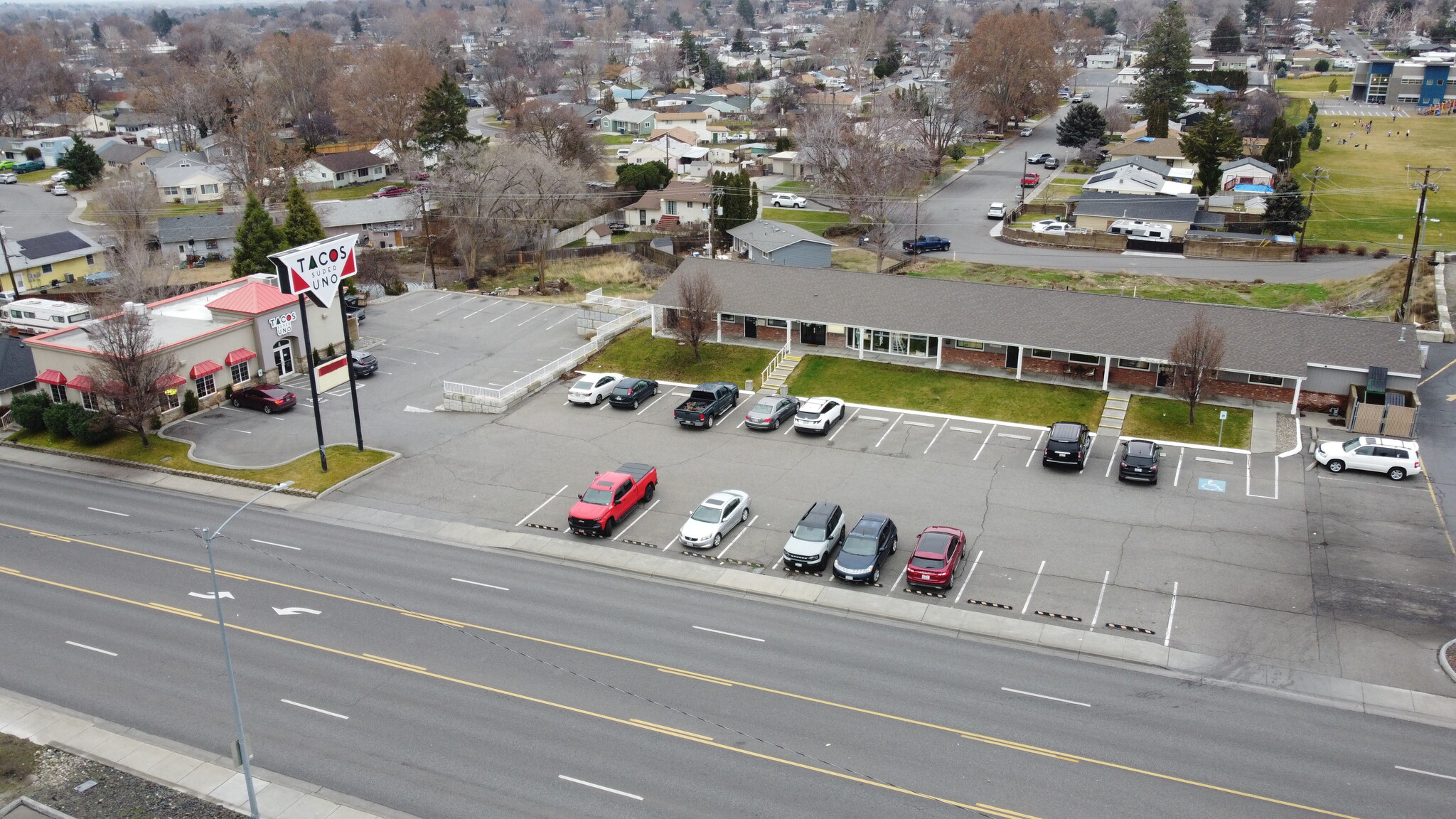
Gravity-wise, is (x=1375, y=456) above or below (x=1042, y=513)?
above

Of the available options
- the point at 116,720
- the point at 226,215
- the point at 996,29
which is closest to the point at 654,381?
the point at 116,720

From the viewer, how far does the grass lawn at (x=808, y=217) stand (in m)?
86.5

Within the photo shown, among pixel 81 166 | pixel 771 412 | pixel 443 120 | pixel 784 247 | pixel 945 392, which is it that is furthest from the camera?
pixel 81 166

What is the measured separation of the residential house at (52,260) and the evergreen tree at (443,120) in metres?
30.3

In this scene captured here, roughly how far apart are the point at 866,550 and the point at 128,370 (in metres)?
32.3

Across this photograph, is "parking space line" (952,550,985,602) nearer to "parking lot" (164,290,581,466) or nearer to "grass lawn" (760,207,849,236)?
"parking lot" (164,290,581,466)

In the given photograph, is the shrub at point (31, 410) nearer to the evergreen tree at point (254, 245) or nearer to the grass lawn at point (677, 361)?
the evergreen tree at point (254, 245)

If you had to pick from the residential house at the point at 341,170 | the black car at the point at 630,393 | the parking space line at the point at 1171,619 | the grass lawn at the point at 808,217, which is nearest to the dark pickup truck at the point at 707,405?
the black car at the point at 630,393

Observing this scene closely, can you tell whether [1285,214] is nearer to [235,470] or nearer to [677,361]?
[677,361]

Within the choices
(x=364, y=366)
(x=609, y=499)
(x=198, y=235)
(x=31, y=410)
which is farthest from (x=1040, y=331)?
(x=198, y=235)

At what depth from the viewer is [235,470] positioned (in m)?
43.2

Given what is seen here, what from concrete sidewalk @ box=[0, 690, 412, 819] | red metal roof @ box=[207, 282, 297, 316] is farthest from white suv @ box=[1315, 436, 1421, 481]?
red metal roof @ box=[207, 282, 297, 316]

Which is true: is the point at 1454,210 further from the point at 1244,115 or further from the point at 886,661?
the point at 886,661

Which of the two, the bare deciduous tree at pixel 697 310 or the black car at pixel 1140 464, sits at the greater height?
the bare deciduous tree at pixel 697 310
